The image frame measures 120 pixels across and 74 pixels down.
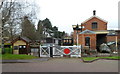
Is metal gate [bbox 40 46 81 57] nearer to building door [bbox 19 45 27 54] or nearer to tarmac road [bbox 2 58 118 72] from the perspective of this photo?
building door [bbox 19 45 27 54]

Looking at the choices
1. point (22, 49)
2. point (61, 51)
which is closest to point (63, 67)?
point (61, 51)

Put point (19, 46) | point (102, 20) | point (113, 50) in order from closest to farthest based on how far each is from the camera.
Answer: point (19, 46)
point (113, 50)
point (102, 20)

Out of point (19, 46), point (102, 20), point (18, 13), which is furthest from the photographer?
point (102, 20)

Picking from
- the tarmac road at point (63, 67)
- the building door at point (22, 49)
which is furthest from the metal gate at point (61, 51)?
the tarmac road at point (63, 67)

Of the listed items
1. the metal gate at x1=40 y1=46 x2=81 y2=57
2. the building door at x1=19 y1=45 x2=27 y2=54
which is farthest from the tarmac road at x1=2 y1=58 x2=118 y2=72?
the building door at x1=19 y1=45 x2=27 y2=54

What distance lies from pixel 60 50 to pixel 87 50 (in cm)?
463

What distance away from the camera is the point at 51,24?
6656 centimetres

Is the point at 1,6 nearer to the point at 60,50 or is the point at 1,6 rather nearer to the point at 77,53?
the point at 60,50

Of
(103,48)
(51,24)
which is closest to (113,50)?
(103,48)

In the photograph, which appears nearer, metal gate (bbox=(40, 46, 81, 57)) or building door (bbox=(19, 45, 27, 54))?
metal gate (bbox=(40, 46, 81, 57))

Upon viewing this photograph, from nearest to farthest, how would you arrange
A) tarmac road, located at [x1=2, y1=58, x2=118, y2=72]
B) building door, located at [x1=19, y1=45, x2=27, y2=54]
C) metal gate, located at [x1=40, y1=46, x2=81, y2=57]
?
tarmac road, located at [x1=2, y1=58, x2=118, y2=72] < metal gate, located at [x1=40, y1=46, x2=81, y2=57] < building door, located at [x1=19, y1=45, x2=27, y2=54]

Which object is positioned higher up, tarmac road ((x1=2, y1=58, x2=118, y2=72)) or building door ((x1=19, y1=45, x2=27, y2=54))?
building door ((x1=19, y1=45, x2=27, y2=54))

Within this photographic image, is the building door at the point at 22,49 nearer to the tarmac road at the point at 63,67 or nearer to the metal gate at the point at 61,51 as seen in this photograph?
the metal gate at the point at 61,51

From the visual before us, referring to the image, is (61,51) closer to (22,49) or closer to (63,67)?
(22,49)
